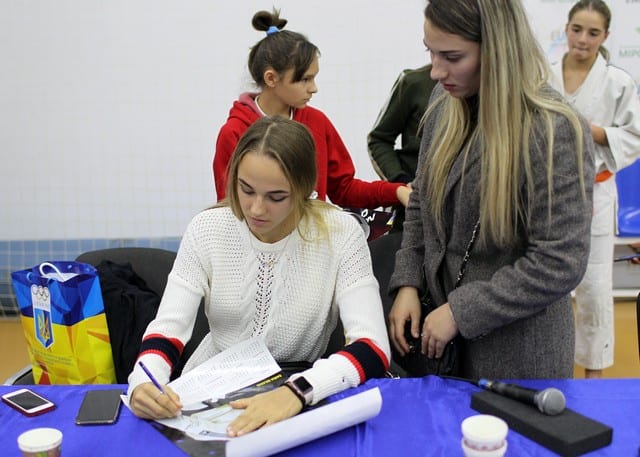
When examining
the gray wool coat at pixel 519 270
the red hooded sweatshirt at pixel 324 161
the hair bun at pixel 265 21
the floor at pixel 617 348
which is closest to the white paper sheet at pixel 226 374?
the gray wool coat at pixel 519 270

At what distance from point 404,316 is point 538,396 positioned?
16.1 inches

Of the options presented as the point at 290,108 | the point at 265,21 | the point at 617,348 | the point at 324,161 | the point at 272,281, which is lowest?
the point at 617,348

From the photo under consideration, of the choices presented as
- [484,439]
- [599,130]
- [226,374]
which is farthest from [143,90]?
[484,439]

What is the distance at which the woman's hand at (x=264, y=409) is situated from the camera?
1.19 m

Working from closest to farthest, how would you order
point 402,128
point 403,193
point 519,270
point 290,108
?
point 519,270 < point 403,193 < point 290,108 < point 402,128

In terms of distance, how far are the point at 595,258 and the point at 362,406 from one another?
5.96 feet

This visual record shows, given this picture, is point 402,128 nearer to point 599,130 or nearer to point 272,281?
point 599,130

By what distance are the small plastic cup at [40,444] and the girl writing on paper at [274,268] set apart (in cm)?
38

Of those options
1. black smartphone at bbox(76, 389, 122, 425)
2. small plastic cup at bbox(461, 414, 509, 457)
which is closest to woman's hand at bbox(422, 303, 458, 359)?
small plastic cup at bbox(461, 414, 509, 457)

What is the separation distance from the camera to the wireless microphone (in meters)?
1.19

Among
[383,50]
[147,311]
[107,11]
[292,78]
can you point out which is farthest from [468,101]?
[107,11]

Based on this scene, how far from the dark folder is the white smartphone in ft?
2.63

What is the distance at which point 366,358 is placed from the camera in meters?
1.43

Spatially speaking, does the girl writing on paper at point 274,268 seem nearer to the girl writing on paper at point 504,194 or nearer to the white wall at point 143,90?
the girl writing on paper at point 504,194
